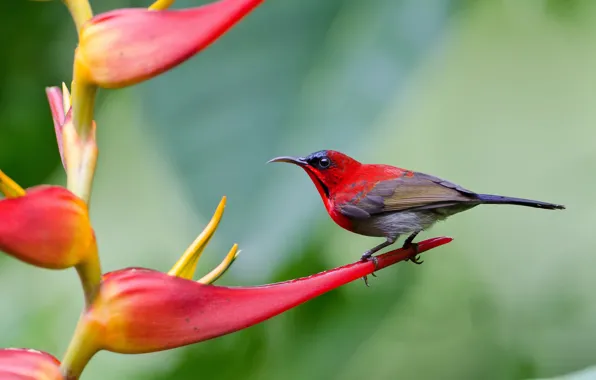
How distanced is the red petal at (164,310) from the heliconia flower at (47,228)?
1.1 inches

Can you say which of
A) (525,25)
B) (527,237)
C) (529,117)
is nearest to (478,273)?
(527,237)

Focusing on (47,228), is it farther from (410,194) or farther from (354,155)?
(354,155)

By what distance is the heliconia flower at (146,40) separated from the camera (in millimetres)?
296

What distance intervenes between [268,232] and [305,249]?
7cm

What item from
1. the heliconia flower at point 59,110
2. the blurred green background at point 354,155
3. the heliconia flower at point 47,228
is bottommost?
the blurred green background at point 354,155

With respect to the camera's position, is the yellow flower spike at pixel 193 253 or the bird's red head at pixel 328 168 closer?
the yellow flower spike at pixel 193 253

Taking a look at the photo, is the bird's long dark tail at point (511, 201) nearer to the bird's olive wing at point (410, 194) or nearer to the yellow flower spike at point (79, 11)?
the bird's olive wing at point (410, 194)

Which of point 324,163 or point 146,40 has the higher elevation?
point 146,40

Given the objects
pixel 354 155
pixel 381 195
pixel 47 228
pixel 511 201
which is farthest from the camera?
pixel 354 155

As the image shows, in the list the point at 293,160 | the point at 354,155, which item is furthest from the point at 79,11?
the point at 354,155

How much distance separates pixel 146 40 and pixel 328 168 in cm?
38

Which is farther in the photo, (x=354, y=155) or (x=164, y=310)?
(x=354, y=155)

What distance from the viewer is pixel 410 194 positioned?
0.70 metres

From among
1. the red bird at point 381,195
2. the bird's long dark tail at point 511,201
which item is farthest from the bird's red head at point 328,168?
the bird's long dark tail at point 511,201
